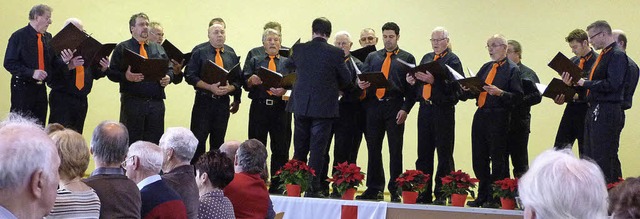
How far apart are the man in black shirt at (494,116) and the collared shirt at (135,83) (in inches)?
110

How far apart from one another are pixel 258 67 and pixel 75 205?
17.4 feet

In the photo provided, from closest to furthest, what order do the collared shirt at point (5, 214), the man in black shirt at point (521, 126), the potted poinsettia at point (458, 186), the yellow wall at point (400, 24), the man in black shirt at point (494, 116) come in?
the collared shirt at point (5, 214), the potted poinsettia at point (458, 186), the man in black shirt at point (494, 116), the man in black shirt at point (521, 126), the yellow wall at point (400, 24)

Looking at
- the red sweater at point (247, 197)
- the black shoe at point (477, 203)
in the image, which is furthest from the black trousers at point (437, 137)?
the red sweater at point (247, 197)

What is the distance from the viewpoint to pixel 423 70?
7.65m

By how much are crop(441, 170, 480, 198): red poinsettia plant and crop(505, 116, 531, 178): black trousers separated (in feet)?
3.63

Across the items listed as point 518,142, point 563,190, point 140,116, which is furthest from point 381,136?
point 563,190

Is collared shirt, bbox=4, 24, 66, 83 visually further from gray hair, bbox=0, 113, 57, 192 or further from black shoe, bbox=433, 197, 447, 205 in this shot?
gray hair, bbox=0, 113, 57, 192

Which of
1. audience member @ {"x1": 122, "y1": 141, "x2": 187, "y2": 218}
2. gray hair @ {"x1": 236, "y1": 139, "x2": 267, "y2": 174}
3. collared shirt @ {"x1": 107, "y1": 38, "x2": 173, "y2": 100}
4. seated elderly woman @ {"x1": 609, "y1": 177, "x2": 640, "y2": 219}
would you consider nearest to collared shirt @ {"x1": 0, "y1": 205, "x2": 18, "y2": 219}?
seated elderly woman @ {"x1": 609, "y1": 177, "x2": 640, "y2": 219}

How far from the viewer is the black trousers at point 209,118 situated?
851cm

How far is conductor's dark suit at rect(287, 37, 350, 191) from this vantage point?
770 cm

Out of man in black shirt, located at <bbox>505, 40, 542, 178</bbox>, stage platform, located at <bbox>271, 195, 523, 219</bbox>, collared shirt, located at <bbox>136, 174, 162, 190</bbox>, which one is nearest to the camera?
collared shirt, located at <bbox>136, 174, 162, 190</bbox>

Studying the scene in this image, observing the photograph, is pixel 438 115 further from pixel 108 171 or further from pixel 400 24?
pixel 108 171

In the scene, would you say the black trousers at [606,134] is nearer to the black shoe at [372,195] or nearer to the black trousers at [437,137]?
the black trousers at [437,137]

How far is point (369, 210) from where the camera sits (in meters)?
7.21
